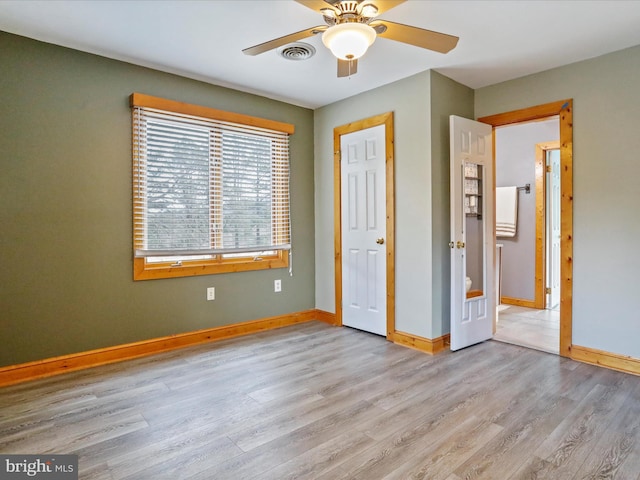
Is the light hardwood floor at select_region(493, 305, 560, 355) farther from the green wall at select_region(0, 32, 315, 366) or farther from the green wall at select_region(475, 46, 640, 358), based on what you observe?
the green wall at select_region(0, 32, 315, 366)

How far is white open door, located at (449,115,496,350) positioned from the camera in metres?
3.36

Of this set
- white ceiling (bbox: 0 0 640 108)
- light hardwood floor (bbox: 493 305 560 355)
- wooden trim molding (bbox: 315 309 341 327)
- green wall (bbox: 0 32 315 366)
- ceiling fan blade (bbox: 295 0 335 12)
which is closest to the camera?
ceiling fan blade (bbox: 295 0 335 12)

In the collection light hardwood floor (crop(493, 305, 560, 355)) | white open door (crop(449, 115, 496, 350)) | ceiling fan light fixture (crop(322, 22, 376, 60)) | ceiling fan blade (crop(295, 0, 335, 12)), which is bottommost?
light hardwood floor (crop(493, 305, 560, 355))

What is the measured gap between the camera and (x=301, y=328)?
415 cm

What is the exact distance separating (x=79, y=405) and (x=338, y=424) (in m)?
1.63

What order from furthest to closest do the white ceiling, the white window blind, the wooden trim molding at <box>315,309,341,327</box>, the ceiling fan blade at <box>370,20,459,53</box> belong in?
the wooden trim molding at <box>315,309,341,327</box>, the white window blind, the white ceiling, the ceiling fan blade at <box>370,20,459,53</box>

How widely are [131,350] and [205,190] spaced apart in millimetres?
1543

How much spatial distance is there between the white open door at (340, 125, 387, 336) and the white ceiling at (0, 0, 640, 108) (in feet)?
2.29

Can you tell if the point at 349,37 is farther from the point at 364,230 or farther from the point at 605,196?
the point at 605,196

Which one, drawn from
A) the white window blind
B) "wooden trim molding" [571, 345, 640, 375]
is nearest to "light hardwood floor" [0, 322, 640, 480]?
"wooden trim molding" [571, 345, 640, 375]

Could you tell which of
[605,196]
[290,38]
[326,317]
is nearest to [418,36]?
[290,38]

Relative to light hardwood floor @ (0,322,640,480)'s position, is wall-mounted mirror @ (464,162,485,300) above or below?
above

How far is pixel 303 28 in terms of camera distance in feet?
8.36

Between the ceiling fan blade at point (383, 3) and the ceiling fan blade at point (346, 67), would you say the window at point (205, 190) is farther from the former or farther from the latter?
the ceiling fan blade at point (383, 3)
